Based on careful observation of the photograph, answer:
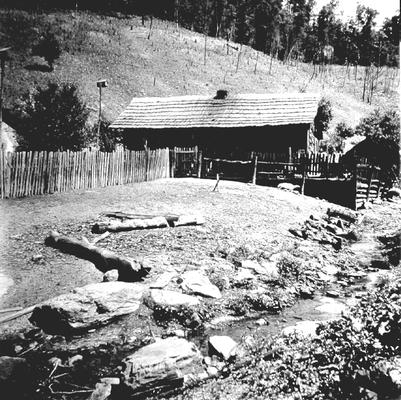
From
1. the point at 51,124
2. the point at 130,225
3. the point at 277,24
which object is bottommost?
the point at 130,225

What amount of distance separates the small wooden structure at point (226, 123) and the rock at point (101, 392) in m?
16.5

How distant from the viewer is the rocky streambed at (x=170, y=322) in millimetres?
3900

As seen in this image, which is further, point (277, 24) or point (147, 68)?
point (277, 24)

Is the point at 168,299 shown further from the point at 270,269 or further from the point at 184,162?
the point at 184,162

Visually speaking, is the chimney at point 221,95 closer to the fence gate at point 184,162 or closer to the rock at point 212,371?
the fence gate at point 184,162

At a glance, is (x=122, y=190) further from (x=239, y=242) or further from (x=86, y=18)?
(x=86, y=18)

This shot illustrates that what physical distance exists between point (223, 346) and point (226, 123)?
1757 cm

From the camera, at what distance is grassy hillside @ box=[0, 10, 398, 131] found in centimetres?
4288

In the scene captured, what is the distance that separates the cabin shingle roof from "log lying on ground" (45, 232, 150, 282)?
585 inches

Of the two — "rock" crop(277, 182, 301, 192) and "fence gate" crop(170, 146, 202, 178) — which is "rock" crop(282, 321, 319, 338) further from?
"fence gate" crop(170, 146, 202, 178)

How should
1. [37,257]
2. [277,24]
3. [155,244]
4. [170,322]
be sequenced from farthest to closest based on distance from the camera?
1. [277,24]
2. [155,244]
3. [37,257]
4. [170,322]

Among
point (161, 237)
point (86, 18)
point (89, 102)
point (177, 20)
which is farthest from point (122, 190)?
point (177, 20)

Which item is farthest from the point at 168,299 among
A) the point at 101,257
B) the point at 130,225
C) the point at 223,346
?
the point at 130,225

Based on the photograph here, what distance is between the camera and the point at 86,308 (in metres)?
4.99
